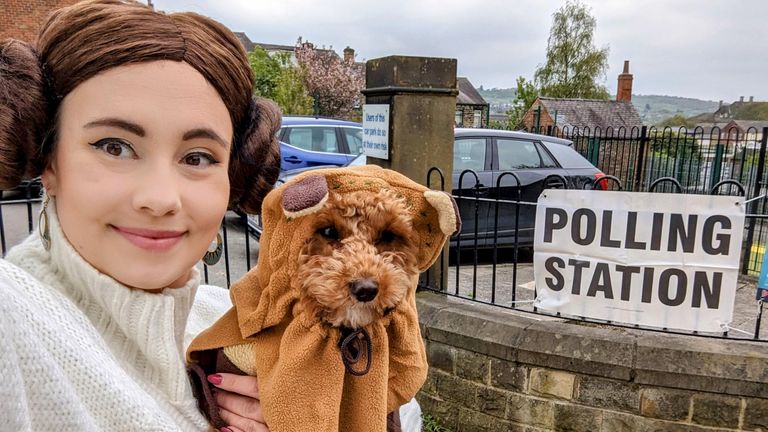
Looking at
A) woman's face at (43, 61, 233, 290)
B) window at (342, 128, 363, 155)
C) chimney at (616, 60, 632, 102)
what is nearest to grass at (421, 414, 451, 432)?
woman's face at (43, 61, 233, 290)

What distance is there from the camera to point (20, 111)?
106 centimetres

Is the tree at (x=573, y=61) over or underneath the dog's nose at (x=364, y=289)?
over

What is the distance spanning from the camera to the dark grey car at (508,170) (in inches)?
255

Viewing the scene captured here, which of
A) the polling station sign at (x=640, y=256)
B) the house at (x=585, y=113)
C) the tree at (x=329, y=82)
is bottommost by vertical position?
the polling station sign at (x=640, y=256)

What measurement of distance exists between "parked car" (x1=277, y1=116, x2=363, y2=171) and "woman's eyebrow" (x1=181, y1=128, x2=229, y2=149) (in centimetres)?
814

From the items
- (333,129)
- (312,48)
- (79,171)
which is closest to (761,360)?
(79,171)

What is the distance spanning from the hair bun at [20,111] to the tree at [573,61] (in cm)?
4150

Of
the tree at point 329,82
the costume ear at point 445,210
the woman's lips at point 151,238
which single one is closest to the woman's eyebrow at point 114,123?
the woman's lips at point 151,238

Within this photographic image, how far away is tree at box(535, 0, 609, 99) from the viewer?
39.1 metres

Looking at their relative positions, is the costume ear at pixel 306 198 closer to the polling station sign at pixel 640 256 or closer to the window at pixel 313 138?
the polling station sign at pixel 640 256

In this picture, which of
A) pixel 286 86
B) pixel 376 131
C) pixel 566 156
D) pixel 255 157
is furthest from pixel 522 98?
pixel 255 157

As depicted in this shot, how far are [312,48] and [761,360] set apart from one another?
27.8 m

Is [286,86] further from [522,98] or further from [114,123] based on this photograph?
[114,123]

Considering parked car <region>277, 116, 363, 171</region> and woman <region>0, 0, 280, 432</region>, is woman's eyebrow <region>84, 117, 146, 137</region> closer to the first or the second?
woman <region>0, 0, 280, 432</region>
